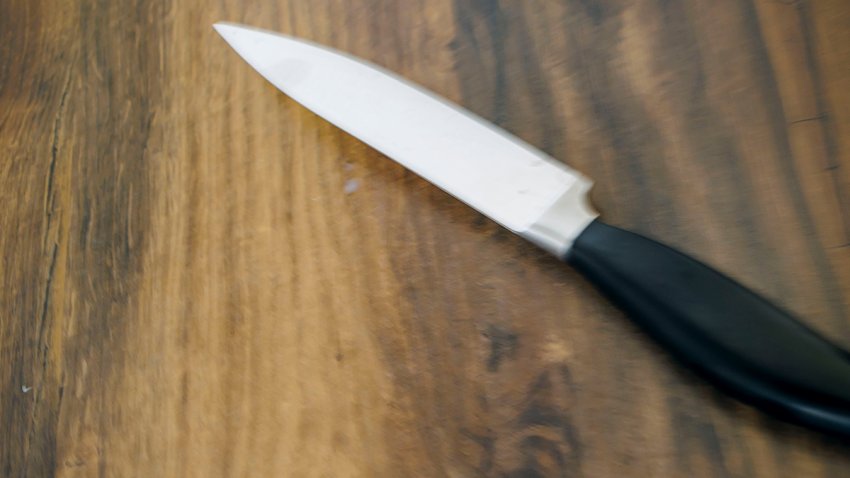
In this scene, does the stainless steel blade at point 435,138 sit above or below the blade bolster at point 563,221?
above

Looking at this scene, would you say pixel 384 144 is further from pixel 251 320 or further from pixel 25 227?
pixel 25 227

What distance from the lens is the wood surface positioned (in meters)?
0.49

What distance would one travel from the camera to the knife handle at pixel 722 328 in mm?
409

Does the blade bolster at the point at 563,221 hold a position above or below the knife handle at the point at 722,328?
above

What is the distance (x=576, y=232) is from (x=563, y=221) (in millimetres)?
12

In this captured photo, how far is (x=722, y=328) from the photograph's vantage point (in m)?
0.43

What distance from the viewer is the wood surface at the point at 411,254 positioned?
1.60 ft

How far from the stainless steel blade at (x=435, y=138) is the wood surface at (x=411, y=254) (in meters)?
0.04

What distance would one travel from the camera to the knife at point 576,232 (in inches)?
16.4

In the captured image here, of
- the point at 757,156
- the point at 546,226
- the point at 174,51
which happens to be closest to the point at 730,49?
the point at 757,156

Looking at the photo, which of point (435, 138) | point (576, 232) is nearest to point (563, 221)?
point (576, 232)

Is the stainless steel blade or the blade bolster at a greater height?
the stainless steel blade

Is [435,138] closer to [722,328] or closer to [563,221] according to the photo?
[563,221]

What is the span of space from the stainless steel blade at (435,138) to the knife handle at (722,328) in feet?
0.10
